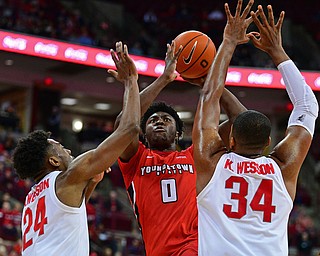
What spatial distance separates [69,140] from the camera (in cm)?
Result: 1956

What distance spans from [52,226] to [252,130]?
4.32 feet

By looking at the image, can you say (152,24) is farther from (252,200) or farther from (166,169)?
(252,200)

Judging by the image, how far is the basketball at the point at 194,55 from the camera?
4.43 metres

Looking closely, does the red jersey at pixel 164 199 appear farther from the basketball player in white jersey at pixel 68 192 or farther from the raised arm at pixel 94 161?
the raised arm at pixel 94 161

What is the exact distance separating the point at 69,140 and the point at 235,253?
1648 centimetres

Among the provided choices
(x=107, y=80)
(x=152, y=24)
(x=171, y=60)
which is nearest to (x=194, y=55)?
(x=171, y=60)

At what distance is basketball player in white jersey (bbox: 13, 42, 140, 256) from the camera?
3.92 m

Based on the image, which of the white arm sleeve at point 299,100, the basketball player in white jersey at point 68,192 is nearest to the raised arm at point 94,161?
the basketball player in white jersey at point 68,192

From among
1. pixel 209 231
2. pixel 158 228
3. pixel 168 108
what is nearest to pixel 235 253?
pixel 209 231

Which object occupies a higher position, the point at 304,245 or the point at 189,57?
the point at 189,57

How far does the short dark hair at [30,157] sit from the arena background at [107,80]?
909 cm

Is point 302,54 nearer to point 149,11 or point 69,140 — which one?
point 149,11

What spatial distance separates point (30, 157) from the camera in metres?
4.17

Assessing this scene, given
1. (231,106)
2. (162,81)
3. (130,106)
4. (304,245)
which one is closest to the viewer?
(130,106)
